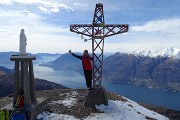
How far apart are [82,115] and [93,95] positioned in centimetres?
275

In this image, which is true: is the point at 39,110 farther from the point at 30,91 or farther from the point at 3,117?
the point at 3,117

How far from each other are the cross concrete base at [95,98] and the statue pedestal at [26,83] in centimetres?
415

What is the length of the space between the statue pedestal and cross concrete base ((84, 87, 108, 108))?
4.15m

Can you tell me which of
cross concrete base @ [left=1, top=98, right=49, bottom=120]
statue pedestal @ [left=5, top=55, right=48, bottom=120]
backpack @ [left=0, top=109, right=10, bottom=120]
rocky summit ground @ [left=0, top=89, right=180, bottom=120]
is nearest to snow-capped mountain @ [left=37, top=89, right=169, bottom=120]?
rocky summit ground @ [left=0, top=89, right=180, bottom=120]

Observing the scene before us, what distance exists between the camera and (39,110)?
19281mm

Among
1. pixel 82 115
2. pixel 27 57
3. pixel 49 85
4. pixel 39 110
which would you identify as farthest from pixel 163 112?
pixel 49 85

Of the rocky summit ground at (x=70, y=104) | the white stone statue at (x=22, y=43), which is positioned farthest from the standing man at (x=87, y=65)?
the white stone statue at (x=22, y=43)

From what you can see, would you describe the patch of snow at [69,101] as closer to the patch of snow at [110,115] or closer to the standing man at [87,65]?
the standing man at [87,65]

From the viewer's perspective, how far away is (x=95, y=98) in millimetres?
22344

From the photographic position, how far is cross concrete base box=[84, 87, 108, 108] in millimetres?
22281

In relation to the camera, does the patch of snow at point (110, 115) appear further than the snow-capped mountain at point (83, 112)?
No

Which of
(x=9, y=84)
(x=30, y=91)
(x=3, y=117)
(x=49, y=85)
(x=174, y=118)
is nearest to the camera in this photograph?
(x=3, y=117)

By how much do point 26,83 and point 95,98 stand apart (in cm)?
638

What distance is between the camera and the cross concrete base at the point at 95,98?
22281 millimetres
